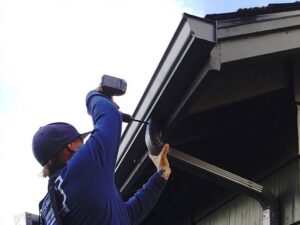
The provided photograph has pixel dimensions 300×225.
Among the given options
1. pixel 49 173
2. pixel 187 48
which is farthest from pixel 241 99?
pixel 49 173

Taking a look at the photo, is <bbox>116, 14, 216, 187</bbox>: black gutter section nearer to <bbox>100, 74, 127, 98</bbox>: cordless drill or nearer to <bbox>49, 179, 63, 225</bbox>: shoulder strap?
<bbox>100, 74, 127, 98</bbox>: cordless drill

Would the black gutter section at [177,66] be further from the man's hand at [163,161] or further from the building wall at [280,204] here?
the building wall at [280,204]

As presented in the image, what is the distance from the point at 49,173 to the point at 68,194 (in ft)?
0.73

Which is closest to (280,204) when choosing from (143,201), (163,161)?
(163,161)

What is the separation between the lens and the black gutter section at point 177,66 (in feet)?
9.32

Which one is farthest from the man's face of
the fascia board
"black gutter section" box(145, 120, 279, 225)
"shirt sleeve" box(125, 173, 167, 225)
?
"black gutter section" box(145, 120, 279, 225)

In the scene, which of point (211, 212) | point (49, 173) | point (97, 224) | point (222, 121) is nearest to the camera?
point (97, 224)

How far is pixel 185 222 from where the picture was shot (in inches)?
225

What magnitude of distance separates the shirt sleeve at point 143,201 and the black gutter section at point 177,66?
1.68ft

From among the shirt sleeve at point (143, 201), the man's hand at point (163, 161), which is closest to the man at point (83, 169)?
the shirt sleeve at point (143, 201)

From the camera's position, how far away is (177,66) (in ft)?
9.91

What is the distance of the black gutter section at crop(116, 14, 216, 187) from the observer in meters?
2.84

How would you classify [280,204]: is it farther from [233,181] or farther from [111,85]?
[111,85]

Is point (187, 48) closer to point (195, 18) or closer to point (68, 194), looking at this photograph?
point (195, 18)
